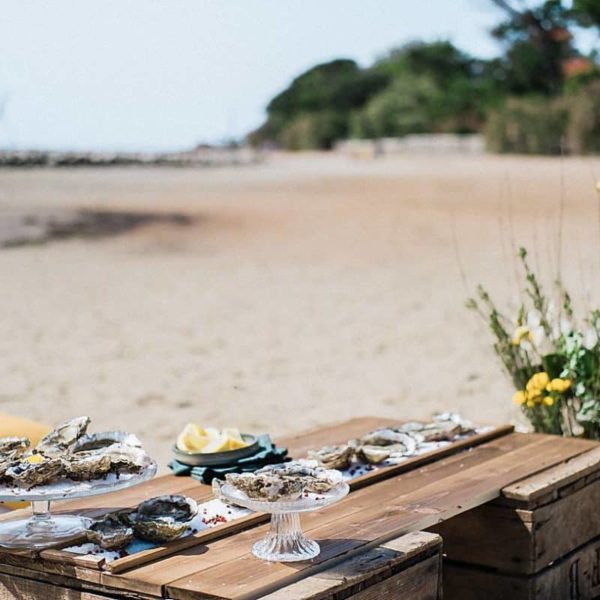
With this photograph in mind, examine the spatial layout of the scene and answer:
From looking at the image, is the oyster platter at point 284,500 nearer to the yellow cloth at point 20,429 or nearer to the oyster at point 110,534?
the oyster at point 110,534

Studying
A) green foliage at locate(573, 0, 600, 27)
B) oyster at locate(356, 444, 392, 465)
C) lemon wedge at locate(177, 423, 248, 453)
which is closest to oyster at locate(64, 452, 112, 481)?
lemon wedge at locate(177, 423, 248, 453)

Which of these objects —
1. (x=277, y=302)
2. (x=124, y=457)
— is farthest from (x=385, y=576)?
(x=277, y=302)

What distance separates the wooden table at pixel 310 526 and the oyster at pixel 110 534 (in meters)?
0.06

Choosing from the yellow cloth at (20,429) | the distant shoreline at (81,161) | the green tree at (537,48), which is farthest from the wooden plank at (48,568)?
the green tree at (537,48)

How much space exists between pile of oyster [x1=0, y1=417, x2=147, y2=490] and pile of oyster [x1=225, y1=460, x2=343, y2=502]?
9.7 inches

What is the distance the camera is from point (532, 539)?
2.80m

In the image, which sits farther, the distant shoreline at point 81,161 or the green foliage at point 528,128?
the distant shoreline at point 81,161

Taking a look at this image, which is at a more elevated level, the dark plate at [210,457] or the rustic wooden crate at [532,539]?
the dark plate at [210,457]

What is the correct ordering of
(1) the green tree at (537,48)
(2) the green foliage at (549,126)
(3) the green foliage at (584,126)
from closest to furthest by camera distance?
1. (3) the green foliage at (584,126)
2. (2) the green foliage at (549,126)
3. (1) the green tree at (537,48)

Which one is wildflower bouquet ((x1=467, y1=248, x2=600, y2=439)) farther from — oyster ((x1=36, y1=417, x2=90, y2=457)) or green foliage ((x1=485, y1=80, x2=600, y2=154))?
green foliage ((x1=485, y1=80, x2=600, y2=154))

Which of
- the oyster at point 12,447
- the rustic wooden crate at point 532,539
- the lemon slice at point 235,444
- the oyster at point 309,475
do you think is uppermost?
the oyster at point 12,447

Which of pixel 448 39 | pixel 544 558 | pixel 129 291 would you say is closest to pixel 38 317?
pixel 129 291

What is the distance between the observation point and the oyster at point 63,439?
2.43m

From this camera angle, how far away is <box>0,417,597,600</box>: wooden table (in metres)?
2.09
